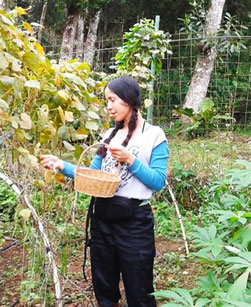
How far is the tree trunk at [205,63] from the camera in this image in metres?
6.39

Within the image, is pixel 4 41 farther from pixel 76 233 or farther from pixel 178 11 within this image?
Result: pixel 178 11

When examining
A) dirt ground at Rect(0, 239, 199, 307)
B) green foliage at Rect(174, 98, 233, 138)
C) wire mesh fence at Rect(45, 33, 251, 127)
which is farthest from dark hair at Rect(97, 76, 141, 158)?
wire mesh fence at Rect(45, 33, 251, 127)

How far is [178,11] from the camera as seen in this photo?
372 inches

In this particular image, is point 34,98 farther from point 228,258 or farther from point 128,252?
point 228,258

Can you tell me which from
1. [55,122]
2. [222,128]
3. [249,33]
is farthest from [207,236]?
[249,33]

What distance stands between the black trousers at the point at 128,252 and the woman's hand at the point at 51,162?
1.13ft

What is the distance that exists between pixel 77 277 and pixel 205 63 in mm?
4616

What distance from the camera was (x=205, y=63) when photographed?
6465 millimetres

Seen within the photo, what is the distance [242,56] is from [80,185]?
752 cm

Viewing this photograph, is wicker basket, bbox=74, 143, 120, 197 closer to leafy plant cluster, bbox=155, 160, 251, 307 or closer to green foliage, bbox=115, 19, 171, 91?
leafy plant cluster, bbox=155, 160, 251, 307

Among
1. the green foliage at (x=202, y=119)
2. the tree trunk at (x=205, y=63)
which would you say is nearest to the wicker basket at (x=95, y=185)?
the green foliage at (x=202, y=119)

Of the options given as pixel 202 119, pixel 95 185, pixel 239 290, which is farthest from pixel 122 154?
pixel 202 119

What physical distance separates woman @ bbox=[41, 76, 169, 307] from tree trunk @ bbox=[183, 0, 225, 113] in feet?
15.6

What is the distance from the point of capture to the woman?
72.2 inches
